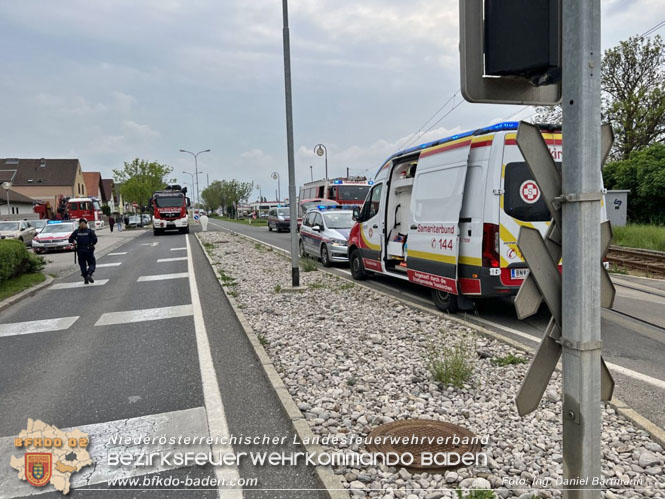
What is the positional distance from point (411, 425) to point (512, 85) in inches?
107

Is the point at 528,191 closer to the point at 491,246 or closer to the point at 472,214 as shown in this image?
the point at 472,214

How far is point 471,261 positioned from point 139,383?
4.53 meters

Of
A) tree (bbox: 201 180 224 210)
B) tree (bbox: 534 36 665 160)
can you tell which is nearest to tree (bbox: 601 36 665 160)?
tree (bbox: 534 36 665 160)

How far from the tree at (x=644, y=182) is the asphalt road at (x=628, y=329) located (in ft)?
42.3

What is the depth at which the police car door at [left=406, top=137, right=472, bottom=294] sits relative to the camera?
23.7ft

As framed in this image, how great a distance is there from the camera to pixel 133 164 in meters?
69.2

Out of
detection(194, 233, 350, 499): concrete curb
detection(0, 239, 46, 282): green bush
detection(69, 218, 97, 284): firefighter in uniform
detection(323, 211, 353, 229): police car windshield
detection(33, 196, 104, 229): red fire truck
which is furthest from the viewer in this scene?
detection(33, 196, 104, 229): red fire truck

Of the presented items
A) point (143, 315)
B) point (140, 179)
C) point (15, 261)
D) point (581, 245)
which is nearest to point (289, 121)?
point (143, 315)

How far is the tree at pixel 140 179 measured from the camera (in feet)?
214

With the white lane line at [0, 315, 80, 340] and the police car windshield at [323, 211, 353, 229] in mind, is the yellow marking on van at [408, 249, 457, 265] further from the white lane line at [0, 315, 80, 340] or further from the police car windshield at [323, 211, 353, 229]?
the police car windshield at [323, 211, 353, 229]

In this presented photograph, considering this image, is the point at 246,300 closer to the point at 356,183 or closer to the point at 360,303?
the point at 360,303

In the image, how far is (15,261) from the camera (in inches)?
512

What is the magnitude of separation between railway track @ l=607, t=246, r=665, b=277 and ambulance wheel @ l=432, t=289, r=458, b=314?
23.8ft

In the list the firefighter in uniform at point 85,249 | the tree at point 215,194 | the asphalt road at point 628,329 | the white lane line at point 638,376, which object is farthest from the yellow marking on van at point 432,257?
the tree at point 215,194
